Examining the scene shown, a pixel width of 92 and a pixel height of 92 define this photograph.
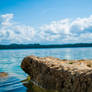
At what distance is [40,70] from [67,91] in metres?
3.01

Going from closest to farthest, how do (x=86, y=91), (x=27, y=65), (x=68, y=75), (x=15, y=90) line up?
(x=86, y=91) < (x=68, y=75) < (x=15, y=90) < (x=27, y=65)

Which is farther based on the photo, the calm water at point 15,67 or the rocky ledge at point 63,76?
the calm water at point 15,67

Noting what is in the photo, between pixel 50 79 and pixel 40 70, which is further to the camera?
pixel 40 70

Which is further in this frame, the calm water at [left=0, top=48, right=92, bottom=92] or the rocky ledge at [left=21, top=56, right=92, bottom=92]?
the calm water at [left=0, top=48, right=92, bottom=92]

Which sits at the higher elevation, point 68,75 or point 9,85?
point 68,75

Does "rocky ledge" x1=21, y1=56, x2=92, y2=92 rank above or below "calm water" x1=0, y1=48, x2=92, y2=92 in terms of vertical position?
above

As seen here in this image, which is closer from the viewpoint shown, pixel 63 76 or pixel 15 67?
pixel 63 76

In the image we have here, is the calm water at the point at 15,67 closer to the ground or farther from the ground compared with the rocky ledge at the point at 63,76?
closer to the ground

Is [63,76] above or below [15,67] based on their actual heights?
above

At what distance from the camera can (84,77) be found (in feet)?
20.9

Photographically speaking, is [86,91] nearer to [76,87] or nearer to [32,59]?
[76,87]

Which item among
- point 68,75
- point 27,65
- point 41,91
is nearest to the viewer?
point 68,75

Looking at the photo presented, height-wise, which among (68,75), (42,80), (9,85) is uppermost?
(68,75)

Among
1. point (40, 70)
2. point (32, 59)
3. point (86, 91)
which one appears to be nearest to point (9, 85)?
point (32, 59)
